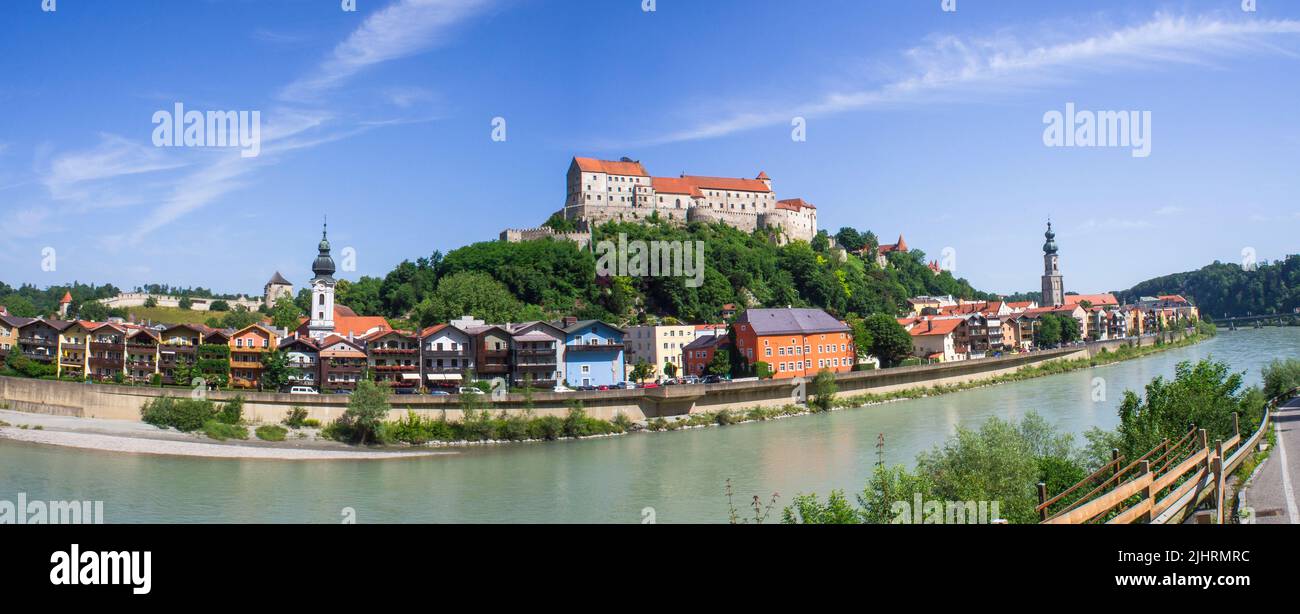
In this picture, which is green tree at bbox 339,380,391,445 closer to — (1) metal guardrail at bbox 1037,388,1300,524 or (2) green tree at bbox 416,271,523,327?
(2) green tree at bbox 416,271,523,327

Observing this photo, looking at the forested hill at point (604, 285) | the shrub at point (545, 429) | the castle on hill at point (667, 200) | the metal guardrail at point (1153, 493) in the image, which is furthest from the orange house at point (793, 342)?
the metal guardrail at point (1153, 493)

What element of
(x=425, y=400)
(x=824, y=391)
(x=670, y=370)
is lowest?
(x=824, y=391)

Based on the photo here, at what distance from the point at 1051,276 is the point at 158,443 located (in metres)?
79.0

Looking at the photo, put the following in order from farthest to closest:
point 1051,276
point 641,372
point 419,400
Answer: point 1051,276 → point 641,372 → point 419,400

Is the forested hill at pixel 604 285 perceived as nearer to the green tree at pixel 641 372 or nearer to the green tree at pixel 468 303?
the green tree at pixel 468 303

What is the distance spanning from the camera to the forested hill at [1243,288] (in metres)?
92.4

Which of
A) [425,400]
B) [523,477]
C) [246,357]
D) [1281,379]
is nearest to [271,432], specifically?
[425,400]

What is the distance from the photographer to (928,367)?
3997cm

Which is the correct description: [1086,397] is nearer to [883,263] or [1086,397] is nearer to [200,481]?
[200,481]

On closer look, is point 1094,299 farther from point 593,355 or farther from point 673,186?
point 593,355

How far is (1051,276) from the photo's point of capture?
81.8 m

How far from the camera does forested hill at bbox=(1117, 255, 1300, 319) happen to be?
9244 cm

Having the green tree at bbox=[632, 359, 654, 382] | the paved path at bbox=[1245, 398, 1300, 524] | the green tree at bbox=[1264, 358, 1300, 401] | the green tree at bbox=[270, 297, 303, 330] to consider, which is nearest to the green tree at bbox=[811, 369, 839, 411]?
the green tree at bbox=[632, 359, 654, 382]
